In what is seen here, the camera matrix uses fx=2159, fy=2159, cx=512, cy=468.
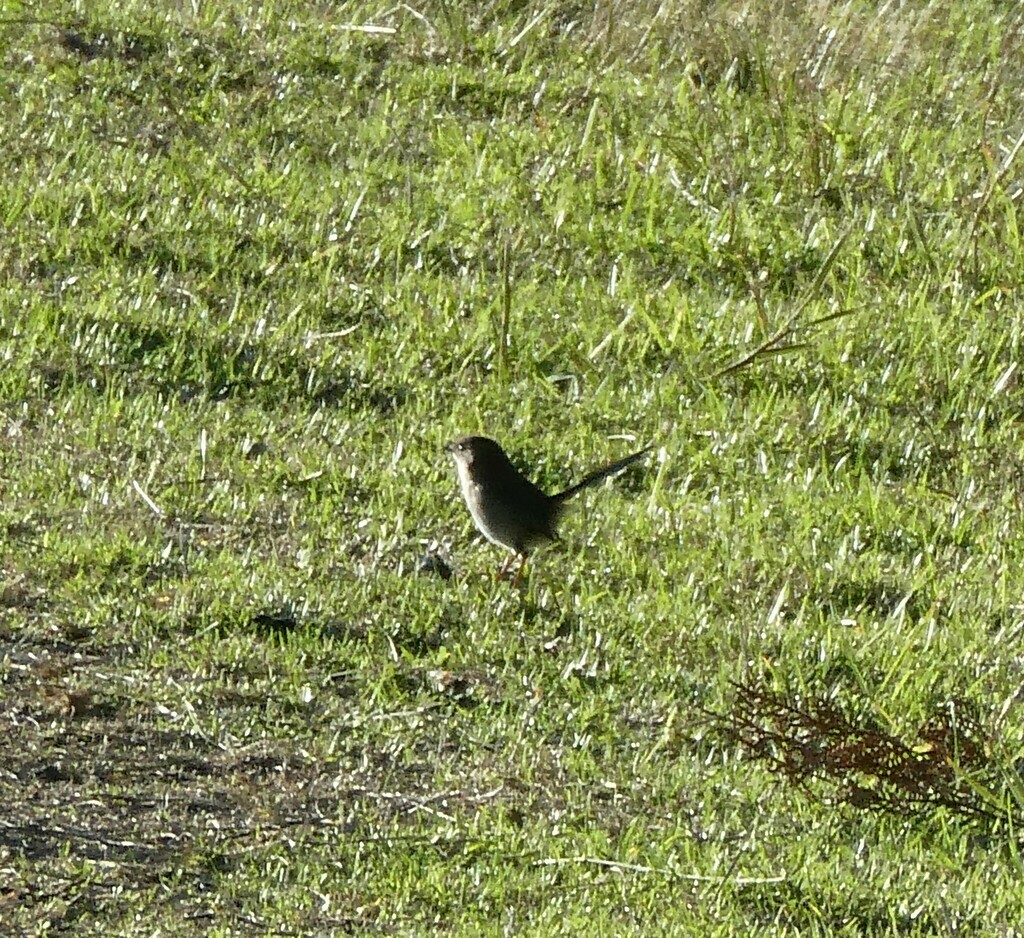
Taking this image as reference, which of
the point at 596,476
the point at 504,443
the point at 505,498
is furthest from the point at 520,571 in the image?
the point at 504,443

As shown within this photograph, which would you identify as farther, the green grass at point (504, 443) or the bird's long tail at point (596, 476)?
the bird's long tail at point (596, 476)

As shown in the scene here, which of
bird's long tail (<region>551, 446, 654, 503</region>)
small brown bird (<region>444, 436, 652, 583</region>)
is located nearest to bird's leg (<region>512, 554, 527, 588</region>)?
small brown bird (<region>444, 436, 652, 583</region>)

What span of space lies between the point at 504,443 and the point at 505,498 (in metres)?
1.05

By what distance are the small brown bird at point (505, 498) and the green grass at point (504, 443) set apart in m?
0.14

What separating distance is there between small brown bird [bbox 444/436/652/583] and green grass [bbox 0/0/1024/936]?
5.4 inches

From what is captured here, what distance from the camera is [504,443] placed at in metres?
7.34

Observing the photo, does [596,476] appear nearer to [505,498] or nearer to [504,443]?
[505,498]

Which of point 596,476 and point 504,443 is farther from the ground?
point 596,476

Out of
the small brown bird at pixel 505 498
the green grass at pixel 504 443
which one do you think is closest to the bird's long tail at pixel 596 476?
the small brown bird at pixel 505 498

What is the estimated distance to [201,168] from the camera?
920cm

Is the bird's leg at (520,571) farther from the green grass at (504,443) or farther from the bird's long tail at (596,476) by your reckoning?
the bird's long tail at (596,476)

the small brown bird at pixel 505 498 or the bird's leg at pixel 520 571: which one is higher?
the small brown bird at pixel 505 498

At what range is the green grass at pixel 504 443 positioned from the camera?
4934mm

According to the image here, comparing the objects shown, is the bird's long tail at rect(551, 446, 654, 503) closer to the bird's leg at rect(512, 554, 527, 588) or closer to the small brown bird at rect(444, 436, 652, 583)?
the small brown bird at rect(444, 436, 652, 583)
